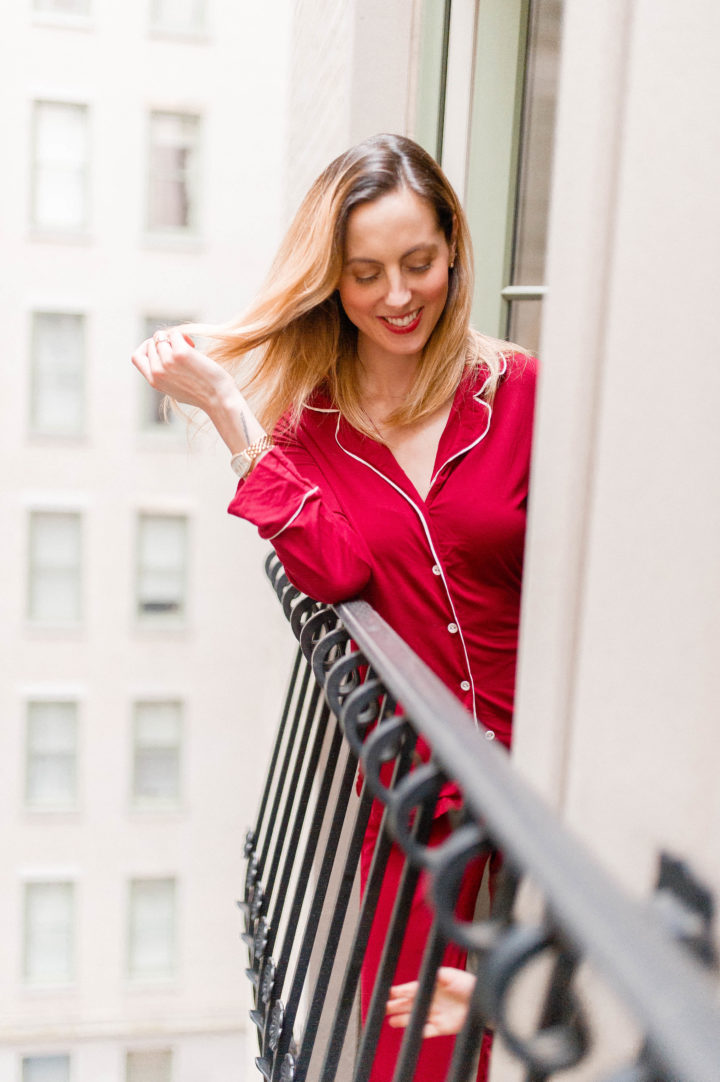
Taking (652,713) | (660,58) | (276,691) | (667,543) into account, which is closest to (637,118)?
(660,58)

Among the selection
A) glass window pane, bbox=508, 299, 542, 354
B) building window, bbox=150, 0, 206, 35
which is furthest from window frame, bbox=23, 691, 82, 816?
glass window pane, bbox=508, 299, 542, 354

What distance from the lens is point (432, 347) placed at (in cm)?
164

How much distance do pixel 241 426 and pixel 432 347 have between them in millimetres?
333

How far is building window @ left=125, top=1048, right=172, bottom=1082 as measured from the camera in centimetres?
1214

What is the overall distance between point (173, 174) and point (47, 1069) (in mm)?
10330

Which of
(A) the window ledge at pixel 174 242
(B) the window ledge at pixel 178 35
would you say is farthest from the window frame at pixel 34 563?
(B) the window ledge at pixel 178 35

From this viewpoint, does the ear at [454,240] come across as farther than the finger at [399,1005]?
Yes

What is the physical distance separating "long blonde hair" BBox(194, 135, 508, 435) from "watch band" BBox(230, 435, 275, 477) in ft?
0.30

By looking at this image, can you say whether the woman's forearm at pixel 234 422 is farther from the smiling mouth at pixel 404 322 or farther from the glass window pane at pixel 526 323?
the glass window pane at pixel 526 323

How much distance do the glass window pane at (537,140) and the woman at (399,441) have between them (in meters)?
0.65

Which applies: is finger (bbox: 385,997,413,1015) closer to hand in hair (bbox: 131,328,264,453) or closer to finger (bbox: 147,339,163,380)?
hand in hair (bbox: 131,328,264,453)

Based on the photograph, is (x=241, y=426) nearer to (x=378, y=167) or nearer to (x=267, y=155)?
(x=378, y=167)

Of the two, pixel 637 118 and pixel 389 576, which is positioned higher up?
pixel 637 118

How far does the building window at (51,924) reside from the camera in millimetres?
11641
